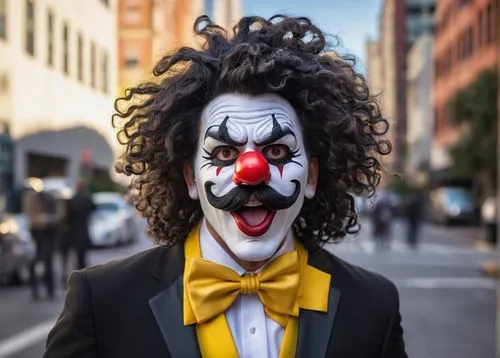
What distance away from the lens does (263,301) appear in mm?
2117

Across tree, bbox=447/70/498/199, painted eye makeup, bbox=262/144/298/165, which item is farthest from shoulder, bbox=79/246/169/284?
tree, bbox=447/70/498/199

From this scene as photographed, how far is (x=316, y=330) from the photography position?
2.13m

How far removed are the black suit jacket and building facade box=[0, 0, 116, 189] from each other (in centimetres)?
255

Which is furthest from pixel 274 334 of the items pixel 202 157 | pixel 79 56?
pixel 79 56

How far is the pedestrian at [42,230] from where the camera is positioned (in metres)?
6.22

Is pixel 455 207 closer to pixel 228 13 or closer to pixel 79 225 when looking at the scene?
pixel 79 225

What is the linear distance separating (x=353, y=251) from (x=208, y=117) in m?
16.1

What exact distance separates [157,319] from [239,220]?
323mm

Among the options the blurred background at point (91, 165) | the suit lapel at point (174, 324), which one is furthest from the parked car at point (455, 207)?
the suit lapel at point (174, 324)

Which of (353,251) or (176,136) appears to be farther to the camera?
(353,251)

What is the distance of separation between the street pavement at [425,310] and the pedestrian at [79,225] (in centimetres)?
22

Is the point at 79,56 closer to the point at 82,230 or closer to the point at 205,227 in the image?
the point at 205,227

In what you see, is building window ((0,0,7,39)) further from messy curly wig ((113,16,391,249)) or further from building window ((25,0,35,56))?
messy curly wig ((113,16,391,249))

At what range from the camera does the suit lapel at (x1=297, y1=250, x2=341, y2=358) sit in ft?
6.86
